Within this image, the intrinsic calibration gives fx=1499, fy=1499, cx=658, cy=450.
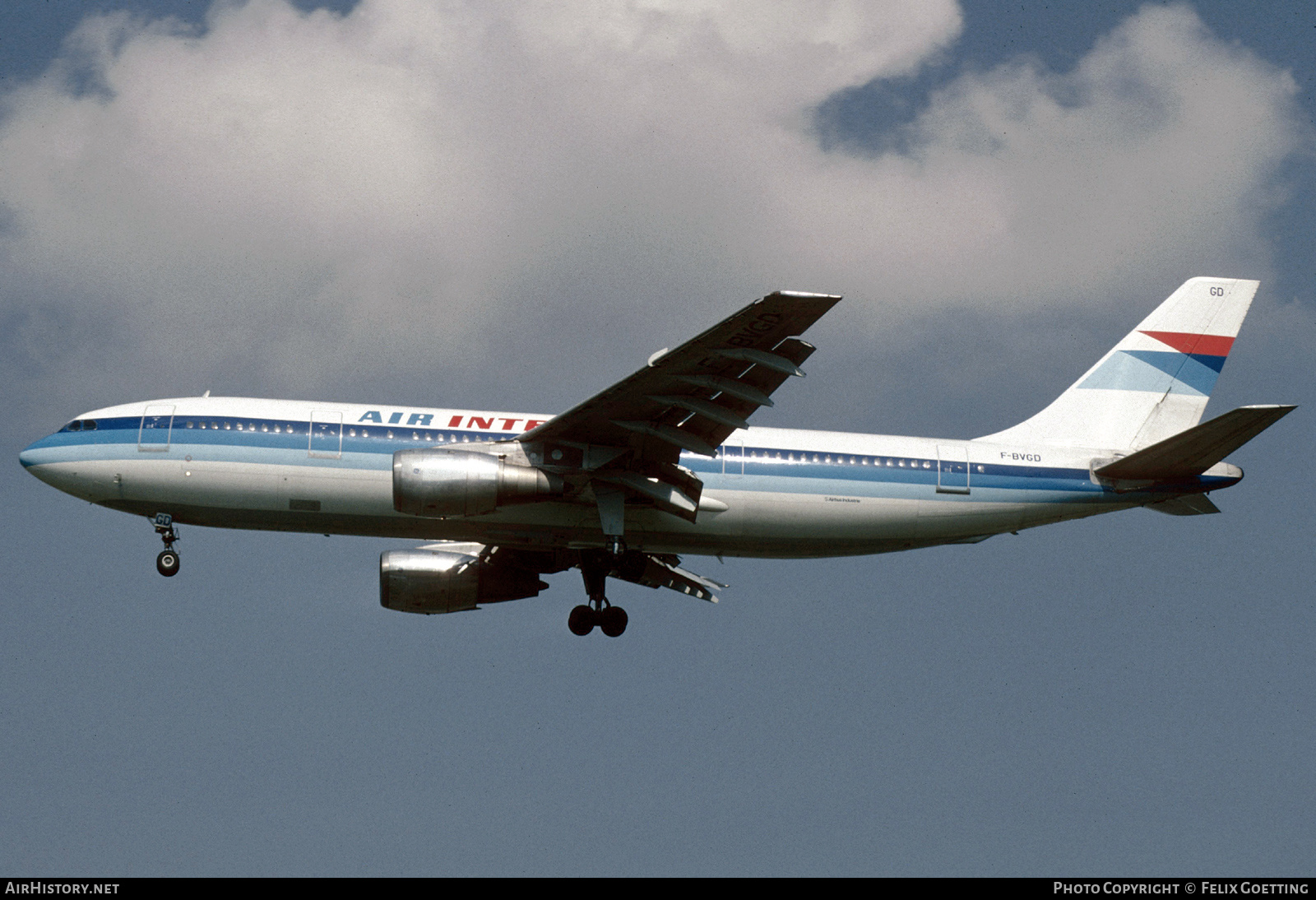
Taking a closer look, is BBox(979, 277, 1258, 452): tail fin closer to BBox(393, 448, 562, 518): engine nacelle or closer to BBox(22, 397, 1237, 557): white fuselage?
BBox(22, 397, 1237, 557): white fuselage

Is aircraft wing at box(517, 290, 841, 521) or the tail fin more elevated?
the tail fin

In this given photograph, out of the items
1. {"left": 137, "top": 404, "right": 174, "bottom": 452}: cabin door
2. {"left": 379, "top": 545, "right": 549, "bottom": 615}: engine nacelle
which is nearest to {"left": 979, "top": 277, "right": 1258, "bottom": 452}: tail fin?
{"left": 379, "top": 545, "right": 549, "bottom": 615}: engine nacelle

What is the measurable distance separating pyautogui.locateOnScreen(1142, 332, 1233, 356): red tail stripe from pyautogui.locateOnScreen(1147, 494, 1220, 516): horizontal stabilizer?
232 inches

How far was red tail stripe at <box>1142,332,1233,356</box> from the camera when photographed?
43.6 meters

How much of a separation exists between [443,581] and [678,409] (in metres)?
10.5

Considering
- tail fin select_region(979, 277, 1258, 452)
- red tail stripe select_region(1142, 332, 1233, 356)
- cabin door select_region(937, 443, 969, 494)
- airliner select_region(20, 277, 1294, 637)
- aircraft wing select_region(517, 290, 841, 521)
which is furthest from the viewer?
red tail stripe select_region(1142, 332, 1233, 356)

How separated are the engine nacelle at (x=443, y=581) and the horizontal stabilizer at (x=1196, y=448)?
16712 millimetres

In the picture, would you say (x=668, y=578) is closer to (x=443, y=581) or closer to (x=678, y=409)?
(x=443, y=581)

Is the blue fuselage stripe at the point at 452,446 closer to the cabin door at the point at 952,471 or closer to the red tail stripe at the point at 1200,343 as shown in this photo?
the cabin door at the point at 952,471

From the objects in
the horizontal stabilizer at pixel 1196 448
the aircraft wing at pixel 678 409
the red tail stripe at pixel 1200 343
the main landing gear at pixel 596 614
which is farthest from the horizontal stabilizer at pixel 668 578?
the red tail stripe at pixel 1200 343

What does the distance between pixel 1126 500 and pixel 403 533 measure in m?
18.7

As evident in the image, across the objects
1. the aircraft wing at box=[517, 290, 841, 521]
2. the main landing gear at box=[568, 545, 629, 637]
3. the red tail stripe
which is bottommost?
the main landing gear at box=[568, 545, 629, 637]

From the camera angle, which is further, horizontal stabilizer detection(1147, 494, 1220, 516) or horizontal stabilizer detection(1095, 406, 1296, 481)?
horizontal stabilizer detection(1147, 494, 1220, 516)
